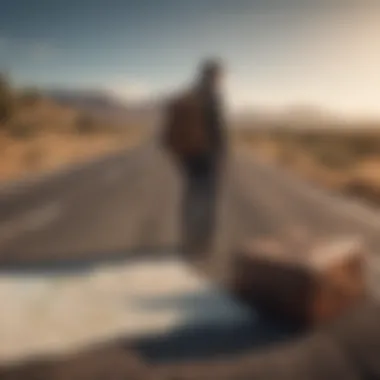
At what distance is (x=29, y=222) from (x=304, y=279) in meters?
1.11

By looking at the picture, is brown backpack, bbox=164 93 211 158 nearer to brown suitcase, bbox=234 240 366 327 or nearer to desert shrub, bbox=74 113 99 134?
desert shrub, bbox=74 113 99 134

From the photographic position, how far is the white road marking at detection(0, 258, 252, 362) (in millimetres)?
2297

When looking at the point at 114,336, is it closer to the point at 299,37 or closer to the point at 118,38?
the point at 118,38

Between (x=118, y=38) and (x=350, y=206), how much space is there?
1173mm

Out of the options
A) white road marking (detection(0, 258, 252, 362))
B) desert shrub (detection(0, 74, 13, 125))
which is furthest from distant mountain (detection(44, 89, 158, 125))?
white road marking (detection(0, 258, 252, 362))

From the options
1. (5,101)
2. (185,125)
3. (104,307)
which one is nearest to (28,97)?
(5,101)

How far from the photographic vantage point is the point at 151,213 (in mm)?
2615

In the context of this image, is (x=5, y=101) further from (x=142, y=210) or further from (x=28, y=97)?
(x=142, y=210)

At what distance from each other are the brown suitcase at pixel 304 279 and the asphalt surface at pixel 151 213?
4.2 inches

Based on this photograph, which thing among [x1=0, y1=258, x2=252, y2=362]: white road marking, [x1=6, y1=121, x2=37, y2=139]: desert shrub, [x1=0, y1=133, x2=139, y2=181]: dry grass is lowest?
[x1=0, y1=258, x2=252, y2=362]: white road marking

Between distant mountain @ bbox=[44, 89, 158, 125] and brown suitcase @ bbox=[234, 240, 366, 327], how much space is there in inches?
27.0

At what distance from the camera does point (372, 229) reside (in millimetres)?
2705

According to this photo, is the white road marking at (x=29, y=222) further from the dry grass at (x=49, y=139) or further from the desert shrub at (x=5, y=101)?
the desert shrub at (x=5, y=101)

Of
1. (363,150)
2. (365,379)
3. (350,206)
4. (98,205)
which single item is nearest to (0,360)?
(98,205)
